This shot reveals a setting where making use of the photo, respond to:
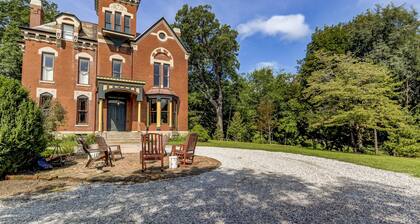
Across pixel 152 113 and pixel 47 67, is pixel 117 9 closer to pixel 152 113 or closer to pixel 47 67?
pixel 47 67

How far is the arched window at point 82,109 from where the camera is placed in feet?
62.0

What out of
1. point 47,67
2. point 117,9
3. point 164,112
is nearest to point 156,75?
point 164,112

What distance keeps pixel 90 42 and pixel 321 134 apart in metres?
22.6

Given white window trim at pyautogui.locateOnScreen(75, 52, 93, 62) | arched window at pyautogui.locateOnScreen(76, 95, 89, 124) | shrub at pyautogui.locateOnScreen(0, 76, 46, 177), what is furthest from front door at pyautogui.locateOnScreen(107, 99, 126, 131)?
shrub at pyautogui.locateOnScreen(0, 76, 46, 177)

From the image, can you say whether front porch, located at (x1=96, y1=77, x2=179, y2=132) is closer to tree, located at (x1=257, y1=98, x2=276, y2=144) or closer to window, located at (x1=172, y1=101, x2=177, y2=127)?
window, located at (x1=172, y1=101, x2=177, y2=127)

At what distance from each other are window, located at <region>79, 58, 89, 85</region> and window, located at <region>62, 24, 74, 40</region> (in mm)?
1958

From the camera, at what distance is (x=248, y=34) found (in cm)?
3422

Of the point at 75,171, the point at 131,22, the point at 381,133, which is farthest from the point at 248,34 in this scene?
the point at 75,171

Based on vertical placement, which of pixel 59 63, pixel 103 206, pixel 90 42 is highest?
pixel 90 42

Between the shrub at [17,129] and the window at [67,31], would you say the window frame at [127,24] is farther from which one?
the shrub at [17,129]

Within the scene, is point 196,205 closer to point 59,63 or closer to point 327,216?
point 327,216

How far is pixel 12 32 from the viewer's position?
24172mm

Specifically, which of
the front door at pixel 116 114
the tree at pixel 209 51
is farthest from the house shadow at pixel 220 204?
the tree at pixel 209 51

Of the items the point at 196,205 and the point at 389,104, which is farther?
the point at 389,104
